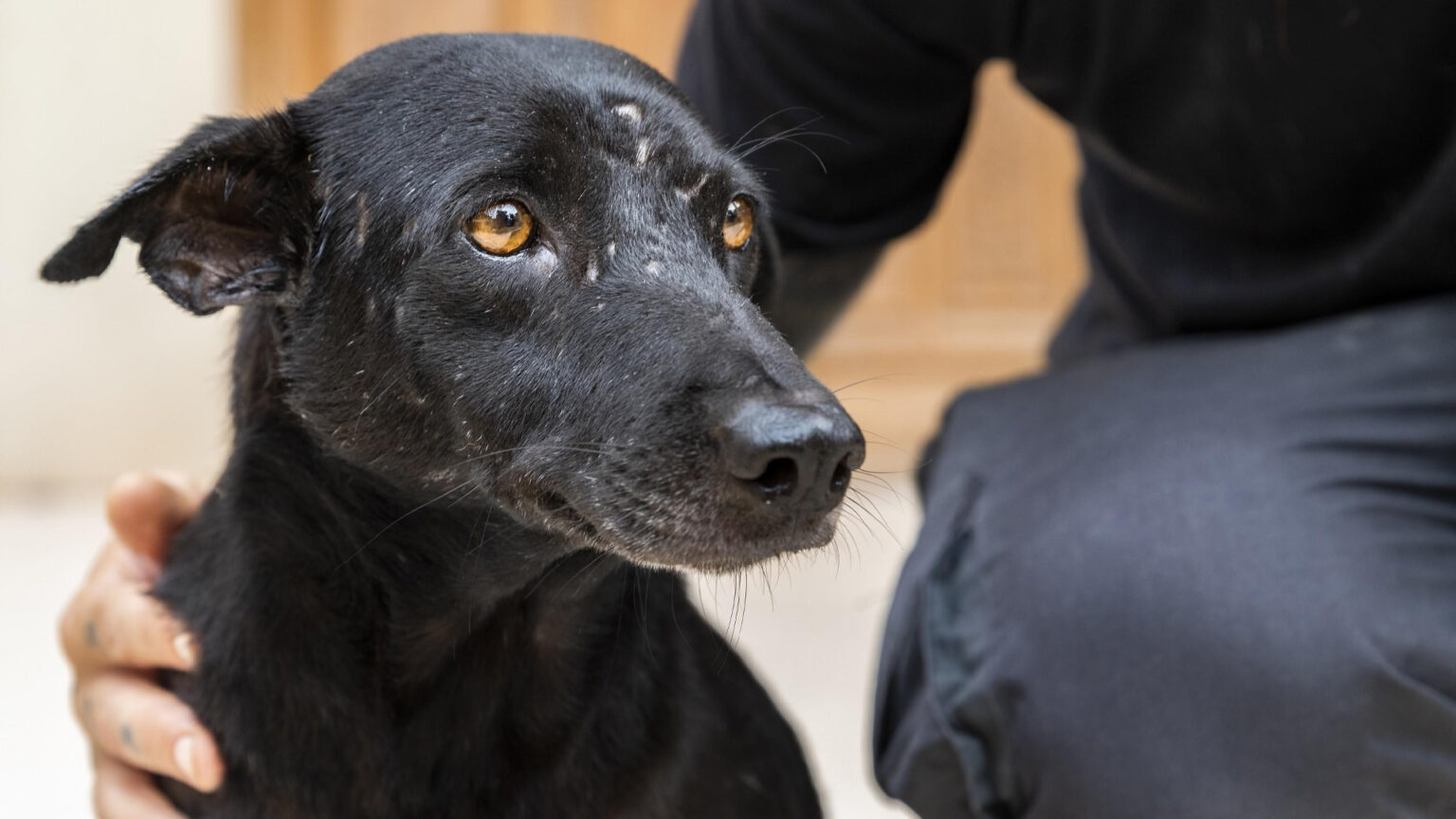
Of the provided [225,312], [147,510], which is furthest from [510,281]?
[225,312]

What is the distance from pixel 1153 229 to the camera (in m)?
2.14

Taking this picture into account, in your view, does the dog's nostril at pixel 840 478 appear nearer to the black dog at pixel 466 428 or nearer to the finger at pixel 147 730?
the black dog at pixel 466 428

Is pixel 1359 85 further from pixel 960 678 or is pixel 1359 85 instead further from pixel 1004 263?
pixel 1004 263

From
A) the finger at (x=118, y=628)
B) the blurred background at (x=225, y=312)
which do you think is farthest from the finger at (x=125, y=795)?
the blurred background at (x=225, y=312)

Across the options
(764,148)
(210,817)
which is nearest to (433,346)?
(210,817)

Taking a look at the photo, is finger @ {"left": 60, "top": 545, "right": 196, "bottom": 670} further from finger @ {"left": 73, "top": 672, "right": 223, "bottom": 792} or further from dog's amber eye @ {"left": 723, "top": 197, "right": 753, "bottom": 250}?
dog's amber eye @ {"left": 723, "top": 197, "right": 753, "bottom": 250}

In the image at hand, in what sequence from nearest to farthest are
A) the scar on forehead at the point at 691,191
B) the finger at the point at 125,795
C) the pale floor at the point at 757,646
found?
the scar on forehead at the point at 691,191
the finger at the point at 125,795
the pale floor at the point at 757,646

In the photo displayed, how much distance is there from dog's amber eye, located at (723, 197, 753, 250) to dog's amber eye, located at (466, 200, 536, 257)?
0.84ft

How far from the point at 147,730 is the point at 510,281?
2.22 feet

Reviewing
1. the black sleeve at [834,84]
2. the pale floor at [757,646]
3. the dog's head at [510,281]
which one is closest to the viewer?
the dog's head at [510,281]

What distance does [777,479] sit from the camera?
122 cm

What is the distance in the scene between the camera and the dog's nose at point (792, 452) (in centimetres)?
116

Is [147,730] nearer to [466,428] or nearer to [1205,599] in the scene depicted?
[466,428]

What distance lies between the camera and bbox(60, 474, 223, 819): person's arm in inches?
59.1
